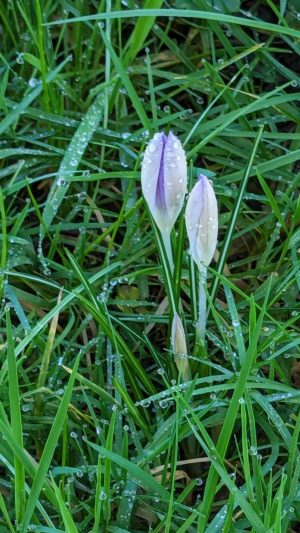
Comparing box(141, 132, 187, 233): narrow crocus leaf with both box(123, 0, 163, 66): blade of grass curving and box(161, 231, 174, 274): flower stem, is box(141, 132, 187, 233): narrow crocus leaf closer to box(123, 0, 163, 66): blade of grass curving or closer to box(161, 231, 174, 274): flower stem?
box(161, 231, 174, 274): flower stem

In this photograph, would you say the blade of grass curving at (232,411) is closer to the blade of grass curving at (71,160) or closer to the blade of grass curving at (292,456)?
the blade of grass curving at (292,456)

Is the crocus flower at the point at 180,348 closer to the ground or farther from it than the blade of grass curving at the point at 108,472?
farther from it

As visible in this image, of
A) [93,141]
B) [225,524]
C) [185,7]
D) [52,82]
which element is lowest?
[225,524]

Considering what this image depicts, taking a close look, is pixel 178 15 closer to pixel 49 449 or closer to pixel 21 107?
pixel 21 107

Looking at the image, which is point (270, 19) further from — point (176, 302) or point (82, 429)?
point (82, 429)

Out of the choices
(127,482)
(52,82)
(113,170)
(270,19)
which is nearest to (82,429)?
(127,482)

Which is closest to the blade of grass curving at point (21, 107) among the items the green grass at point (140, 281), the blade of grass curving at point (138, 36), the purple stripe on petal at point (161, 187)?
the green grass at point (140, 281)

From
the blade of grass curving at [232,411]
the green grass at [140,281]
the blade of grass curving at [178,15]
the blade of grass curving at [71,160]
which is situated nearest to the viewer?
the blade of grass curving at [232,411]

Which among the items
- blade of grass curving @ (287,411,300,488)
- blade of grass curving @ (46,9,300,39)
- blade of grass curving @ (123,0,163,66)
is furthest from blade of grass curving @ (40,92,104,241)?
blade of grass curving @ (287,411,300,488)
